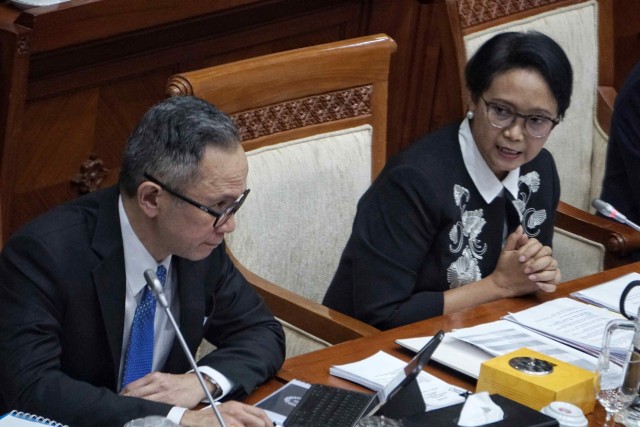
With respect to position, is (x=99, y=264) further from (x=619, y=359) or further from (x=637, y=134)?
(x=637, y=134)

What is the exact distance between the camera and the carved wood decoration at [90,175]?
3209mm

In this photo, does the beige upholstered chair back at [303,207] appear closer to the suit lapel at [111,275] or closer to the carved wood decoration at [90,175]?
the suit lapel at [111,275]

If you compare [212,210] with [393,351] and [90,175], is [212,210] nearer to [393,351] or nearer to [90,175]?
[393,351]

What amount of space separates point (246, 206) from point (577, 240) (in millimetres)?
1076

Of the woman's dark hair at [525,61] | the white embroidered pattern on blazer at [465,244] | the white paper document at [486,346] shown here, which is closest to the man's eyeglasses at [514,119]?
the woman's dark hair at [525,61]

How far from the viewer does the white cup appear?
192 centimetres

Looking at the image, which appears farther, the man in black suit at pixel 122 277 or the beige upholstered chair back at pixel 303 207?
the beige upholstered chair back at pixel 303 207

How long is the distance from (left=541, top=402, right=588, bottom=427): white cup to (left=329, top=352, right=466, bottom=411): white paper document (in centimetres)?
17

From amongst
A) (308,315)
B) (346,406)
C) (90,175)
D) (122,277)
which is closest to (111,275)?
(122,277)

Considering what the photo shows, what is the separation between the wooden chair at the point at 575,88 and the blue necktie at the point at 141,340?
53.8 inches

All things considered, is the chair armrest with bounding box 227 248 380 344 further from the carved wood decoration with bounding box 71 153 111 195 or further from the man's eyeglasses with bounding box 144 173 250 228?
the carved wood decoration with bounding box 71 153 111 195

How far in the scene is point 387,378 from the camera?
2.12m

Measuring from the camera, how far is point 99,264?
204 cm

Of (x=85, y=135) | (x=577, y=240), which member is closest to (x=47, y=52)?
(x=85, y=135)
